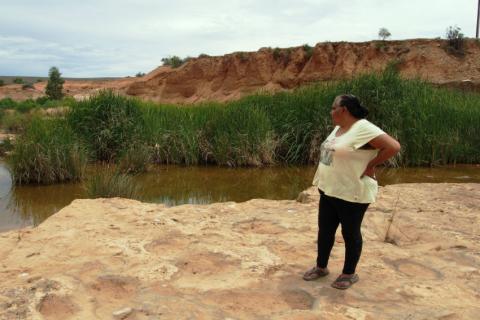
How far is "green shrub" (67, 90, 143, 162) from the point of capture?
1103 centimetres

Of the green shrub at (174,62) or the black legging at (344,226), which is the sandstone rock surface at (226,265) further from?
the green shrub at (174,62)

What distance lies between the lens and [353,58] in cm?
2838

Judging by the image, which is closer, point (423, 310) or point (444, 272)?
point (423, 310)

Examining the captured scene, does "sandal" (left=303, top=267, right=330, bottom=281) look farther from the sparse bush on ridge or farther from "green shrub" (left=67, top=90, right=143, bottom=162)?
the sparse bush on ridge

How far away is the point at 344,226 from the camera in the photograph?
3.35m

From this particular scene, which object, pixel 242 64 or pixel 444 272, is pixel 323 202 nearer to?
pixel 444 272

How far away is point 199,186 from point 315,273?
17.7 ft

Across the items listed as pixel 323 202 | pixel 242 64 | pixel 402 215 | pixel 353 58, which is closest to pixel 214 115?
pixel 402 215

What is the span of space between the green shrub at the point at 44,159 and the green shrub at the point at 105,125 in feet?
5.89

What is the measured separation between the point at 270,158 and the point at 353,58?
1918 centimetres

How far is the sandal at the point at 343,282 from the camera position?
3.41 metres

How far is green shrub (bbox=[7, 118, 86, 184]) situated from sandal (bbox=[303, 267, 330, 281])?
6.23 meters

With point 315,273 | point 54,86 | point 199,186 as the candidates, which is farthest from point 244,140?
point 54,86

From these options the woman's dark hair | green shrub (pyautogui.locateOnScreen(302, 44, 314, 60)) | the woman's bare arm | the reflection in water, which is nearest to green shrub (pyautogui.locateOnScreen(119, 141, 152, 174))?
the reflection in water
